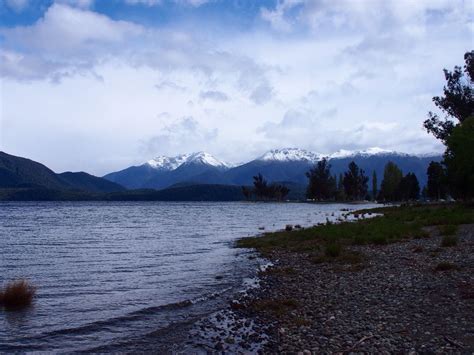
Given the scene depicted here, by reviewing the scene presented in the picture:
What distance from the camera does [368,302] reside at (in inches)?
662

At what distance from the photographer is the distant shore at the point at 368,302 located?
1254cm

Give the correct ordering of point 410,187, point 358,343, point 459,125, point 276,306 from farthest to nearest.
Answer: point 410,187 < point 459,125 < point 276,306 < point 358,343

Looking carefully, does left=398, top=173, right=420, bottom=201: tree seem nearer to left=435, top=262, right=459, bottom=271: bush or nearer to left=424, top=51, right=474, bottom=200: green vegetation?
left=424, top=51, right=474, bottom=200: green vegetation

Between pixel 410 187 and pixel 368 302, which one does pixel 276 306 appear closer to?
pixel 368 302

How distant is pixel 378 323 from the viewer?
14055mm

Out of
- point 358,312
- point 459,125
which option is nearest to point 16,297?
point 358,312

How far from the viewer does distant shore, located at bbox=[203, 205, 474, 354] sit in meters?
12.5

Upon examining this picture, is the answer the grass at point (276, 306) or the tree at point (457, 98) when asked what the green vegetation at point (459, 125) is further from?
the grass at point (276, 306)

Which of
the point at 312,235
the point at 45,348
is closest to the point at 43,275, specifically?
the point at 45,348

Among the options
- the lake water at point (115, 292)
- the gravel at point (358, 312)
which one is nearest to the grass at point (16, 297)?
the lake water at point (115, 292)

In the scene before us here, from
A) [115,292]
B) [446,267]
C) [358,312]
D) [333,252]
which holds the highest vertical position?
[446,267]

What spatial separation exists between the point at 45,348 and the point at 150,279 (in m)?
12.3

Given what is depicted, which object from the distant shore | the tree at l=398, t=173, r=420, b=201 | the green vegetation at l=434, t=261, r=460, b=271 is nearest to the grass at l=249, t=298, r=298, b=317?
the distant shore

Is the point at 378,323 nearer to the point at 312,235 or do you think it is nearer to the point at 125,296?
the point at 125,296
